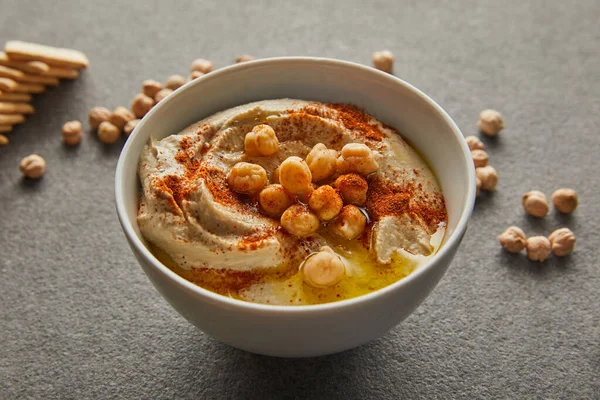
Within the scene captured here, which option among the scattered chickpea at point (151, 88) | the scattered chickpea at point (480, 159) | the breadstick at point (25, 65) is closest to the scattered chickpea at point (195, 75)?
the scattered chickpea at point (151, 88)

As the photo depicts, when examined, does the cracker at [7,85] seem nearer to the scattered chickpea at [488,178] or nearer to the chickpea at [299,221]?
the chickpea at [299,221]

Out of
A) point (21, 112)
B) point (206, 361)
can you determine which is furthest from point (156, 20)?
point (206, 361)

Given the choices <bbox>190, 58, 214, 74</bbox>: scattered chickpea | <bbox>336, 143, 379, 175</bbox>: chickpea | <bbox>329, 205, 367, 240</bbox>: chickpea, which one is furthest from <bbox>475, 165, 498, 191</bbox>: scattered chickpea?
<bbox>190, 58, 214, 74</bbox>: scattered chickpea

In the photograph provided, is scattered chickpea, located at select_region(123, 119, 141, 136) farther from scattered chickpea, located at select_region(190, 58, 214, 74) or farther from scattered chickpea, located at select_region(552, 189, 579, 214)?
scattered chickpea, located at select_region(552, 189, 579, 214)

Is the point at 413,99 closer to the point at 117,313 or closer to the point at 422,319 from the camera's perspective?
the point at 422,319

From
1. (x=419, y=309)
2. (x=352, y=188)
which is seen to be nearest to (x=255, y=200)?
(x=352, y=188)

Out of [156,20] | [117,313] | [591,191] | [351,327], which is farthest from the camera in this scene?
[156,20]
